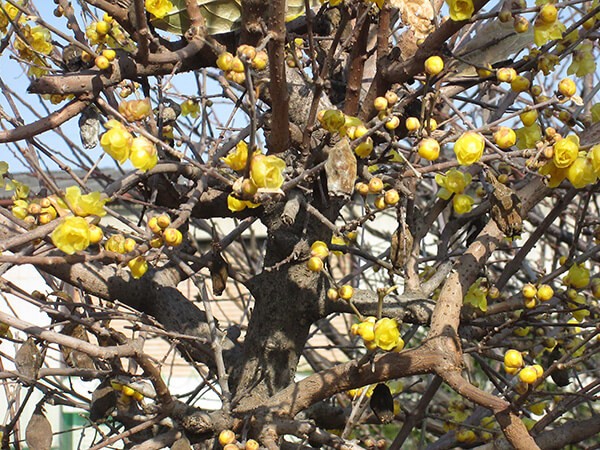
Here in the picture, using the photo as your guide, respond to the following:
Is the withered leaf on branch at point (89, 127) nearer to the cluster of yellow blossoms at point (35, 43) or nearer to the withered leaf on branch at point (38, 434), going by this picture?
the cluster of yellow blossoms at point (35, 43)

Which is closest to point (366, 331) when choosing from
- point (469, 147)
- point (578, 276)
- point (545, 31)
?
point (469, 147)

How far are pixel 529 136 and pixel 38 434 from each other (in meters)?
1.40

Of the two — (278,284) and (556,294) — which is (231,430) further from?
(556,294)

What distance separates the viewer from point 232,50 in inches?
80.9

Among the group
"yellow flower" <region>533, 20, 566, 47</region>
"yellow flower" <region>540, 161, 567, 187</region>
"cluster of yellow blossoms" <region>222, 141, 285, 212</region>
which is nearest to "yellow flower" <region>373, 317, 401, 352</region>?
"cluster of yellow blossoms" <region>222, 141, 285, 212</region>

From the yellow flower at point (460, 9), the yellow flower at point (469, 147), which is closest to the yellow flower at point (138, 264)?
the yellow flower at point (469, 147)

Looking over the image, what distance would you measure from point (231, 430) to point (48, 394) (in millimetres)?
475

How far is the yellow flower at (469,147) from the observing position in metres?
1.58

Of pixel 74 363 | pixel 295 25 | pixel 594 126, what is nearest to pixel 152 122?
pixel 295 25

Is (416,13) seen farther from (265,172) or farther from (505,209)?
(265,172)

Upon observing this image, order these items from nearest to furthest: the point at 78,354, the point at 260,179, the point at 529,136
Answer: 1. the point at 260,179
2. the point at 529,136
3. the point at 78,354

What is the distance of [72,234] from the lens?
1.42 metres

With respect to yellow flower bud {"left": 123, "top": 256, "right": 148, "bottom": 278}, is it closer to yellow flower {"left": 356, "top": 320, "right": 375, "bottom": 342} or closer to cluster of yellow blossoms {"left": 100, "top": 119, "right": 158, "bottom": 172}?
cluster of yellow blossoms {"left": 100, "top": 119, "right": 158, "bottom": 172}

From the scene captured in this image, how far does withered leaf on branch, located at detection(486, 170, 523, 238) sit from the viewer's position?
1.79 meters
